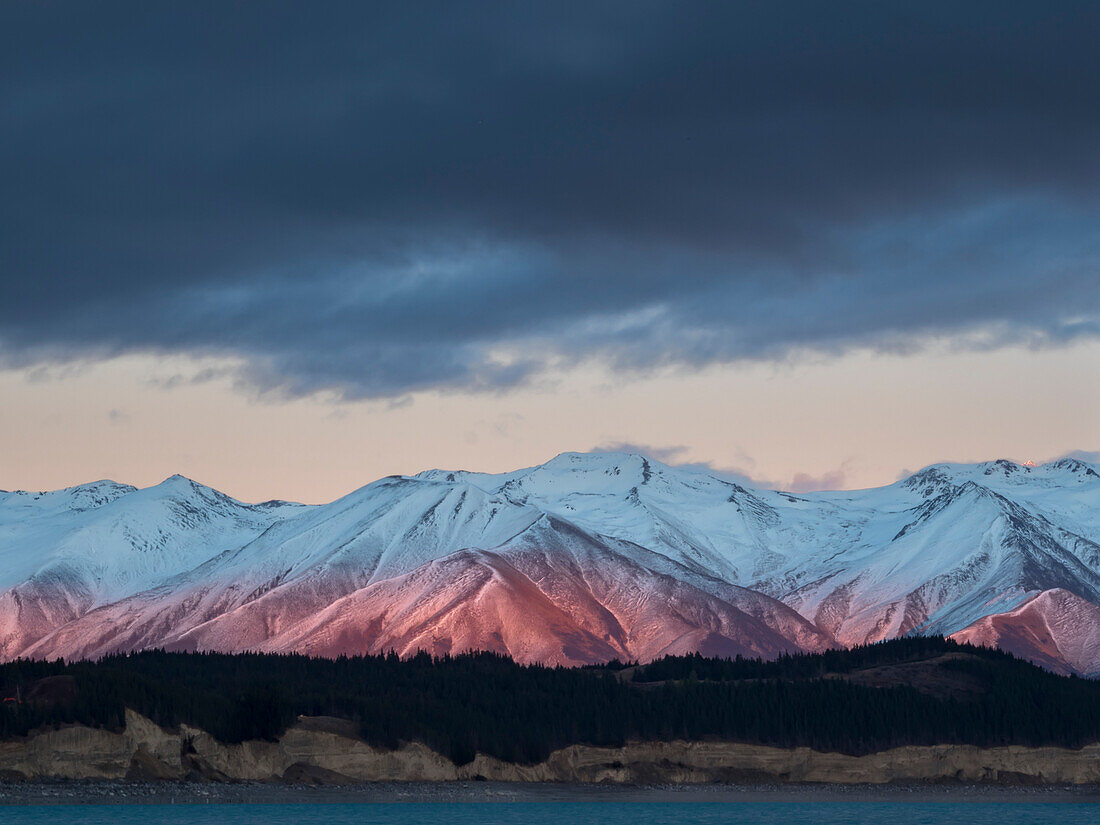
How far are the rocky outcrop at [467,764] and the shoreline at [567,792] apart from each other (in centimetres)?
113

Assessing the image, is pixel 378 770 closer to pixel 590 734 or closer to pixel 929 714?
pixel 590 734

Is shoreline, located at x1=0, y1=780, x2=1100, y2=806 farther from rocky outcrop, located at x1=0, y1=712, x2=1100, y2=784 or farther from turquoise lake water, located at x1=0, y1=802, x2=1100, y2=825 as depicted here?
turquoise lake water, located at x1=0, y1=802, x2=1100, y2=825

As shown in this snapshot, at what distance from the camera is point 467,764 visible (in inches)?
7180

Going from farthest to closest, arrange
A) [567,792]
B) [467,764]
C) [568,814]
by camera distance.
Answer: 1. [567,792]
2. [467,764]
3. [568,814]

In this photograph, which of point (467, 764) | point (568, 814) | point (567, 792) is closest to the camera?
point (568, 814)

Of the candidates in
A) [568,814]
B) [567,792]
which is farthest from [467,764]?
[568,814]

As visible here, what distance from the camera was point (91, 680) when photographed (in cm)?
16538

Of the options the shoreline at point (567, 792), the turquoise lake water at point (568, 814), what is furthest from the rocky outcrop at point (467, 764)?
the turquoise lake water at point (568, 814)

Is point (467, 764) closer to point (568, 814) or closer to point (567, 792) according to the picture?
point (567, 792)

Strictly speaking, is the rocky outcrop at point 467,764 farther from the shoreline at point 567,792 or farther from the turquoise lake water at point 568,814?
the turquoise lake water at point 568,814

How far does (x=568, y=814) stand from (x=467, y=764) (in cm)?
2696

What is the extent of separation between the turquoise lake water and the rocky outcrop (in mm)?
5121

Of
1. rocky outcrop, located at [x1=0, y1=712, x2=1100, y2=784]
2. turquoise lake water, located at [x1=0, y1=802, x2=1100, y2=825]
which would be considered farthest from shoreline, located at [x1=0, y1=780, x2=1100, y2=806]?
A: turquoise lake water, located at [x1=0, y1=802, x2=1100, y2=825]

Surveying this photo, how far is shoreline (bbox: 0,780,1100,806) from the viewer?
163 meters
